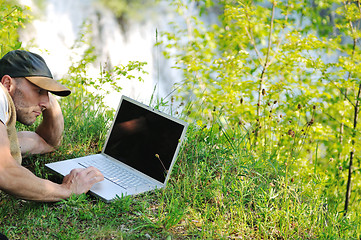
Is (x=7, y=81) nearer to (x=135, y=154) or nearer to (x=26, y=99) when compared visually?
(x=26, y=99)

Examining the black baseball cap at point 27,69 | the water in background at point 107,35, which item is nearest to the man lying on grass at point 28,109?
the black baseball cap at point 27,69

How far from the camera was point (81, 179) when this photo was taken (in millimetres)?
2697

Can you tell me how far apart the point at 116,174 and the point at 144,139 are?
314 mm

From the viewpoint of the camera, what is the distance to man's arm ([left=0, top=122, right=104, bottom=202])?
2250 mm

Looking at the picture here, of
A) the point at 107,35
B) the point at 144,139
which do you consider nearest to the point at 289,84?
the point at 144,139

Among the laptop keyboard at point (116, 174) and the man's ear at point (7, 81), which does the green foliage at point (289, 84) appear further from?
the man's ear at point (7, 81)

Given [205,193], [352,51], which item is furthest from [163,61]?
[205,193]

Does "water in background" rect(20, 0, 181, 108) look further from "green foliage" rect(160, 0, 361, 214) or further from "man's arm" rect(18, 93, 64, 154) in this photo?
"man's arm" rect(18, 93, 64, 154)

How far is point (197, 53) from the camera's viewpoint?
666 centimetres

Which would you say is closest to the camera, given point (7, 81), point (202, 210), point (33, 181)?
point (33, 181)

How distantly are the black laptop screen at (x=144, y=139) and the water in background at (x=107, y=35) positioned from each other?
20.8 ft

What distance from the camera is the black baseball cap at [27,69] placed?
8.76 feet

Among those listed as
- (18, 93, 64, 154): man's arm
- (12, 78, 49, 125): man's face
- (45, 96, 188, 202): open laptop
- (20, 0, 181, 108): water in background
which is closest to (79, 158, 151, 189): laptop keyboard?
(45, 96, 188, 202): open laptop

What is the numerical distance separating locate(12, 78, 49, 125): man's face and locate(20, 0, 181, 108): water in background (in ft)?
21.9
